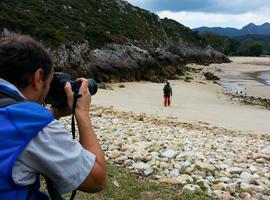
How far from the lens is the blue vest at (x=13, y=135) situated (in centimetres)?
202

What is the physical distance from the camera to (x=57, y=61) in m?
34.7

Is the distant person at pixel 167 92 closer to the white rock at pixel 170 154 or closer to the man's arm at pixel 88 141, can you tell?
the white rock at pixel 170 154

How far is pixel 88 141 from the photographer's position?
239 cm

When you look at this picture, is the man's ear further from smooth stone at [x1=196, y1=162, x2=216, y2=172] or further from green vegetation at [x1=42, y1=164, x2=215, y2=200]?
smooth stone at [x1=196, y1=162, x2=216, y2=172]

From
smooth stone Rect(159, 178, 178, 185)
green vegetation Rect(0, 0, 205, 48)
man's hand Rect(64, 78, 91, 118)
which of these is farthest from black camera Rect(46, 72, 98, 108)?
green vegetation Rect(0, 0, 205, 48)

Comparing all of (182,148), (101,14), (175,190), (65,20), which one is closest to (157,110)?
(182,148)

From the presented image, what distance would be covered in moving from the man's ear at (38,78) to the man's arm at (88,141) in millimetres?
219

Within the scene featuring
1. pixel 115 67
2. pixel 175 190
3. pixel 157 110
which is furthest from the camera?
pixel 115 67

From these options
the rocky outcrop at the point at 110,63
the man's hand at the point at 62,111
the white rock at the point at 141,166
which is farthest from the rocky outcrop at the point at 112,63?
the man's hand at the point at 62,111

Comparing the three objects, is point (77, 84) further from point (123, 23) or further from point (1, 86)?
point (123, 23)

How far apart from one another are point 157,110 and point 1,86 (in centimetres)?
1927

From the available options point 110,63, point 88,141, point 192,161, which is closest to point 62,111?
point 88,141

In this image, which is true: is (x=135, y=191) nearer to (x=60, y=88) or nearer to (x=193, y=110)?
(x=60, y=88)

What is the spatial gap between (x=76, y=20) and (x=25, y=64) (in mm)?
52982
